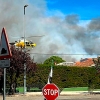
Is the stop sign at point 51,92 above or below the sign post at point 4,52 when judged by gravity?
below

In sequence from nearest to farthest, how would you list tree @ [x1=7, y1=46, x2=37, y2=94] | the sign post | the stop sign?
the sign post < the stop sign < tree @ [x1=7, y1=46, x2=37, y2=94]

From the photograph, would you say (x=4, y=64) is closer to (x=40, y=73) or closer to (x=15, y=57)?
(x=15, y=57)

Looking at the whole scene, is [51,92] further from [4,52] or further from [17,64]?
[17,64]

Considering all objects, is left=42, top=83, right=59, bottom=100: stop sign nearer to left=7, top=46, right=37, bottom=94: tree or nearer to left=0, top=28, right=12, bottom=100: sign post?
left=0, top=28, right=12, bottom=100: sign post

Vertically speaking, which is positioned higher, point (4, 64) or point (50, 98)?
point (4, 64)

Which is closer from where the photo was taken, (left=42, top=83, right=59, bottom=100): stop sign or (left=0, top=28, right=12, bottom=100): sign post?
(left=0, top=28, right=12, bottom=100): sign post

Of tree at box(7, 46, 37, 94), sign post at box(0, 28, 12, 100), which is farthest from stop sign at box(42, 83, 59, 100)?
tree at box(7, 46, 37, 94)

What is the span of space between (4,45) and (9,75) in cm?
2667

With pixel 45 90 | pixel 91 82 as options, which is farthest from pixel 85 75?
pixel 45 90

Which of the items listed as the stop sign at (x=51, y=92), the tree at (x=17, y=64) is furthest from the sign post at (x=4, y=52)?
the tree at (x=17, y=64)

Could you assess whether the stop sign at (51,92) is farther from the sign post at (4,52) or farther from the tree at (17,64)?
the tree at (17,64)

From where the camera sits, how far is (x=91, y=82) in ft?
159

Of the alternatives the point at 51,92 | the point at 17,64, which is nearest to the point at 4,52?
the point at 51,92

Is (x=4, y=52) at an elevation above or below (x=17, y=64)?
below
